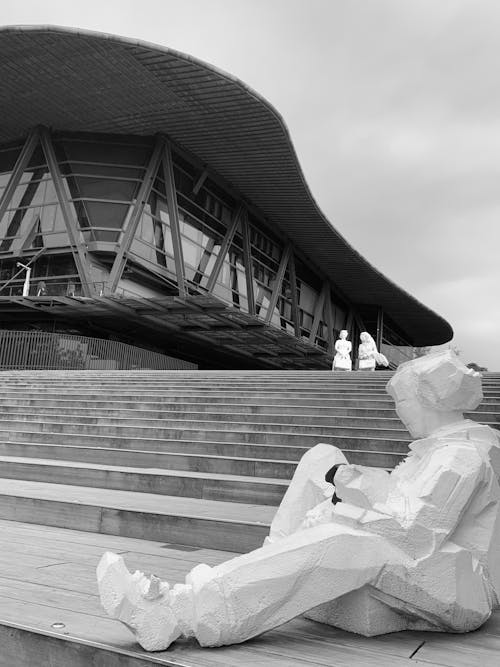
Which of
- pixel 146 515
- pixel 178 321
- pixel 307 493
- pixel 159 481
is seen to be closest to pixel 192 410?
pixel 159 481

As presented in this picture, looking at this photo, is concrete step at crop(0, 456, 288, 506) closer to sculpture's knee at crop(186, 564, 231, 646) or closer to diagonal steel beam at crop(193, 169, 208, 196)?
sculpture's knee at crop(186, 564, 231, 646)

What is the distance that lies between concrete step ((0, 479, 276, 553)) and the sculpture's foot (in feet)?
6.19

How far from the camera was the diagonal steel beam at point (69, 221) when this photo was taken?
2281 cm

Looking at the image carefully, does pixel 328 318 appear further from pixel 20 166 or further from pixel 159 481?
pixel 159 481

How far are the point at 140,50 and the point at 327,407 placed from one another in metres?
14.4

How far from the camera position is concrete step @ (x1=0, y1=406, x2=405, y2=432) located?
7621 mm

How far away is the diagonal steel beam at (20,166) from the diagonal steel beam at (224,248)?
8.33 m

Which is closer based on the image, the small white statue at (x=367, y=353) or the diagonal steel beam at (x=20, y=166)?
the small white statue at (x=367, y=353)

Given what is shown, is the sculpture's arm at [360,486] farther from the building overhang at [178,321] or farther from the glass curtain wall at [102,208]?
the glass curtain wall at [102,208]

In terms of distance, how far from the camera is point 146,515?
4406mm

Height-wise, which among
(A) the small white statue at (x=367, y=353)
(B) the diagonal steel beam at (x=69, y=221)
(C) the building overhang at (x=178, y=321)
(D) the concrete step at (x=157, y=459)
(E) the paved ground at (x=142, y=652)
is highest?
(B) the diagonal steel beam at (x=69, y=221)

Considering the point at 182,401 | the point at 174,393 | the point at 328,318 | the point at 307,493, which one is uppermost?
the point at 328,318

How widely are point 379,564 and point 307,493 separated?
590mm

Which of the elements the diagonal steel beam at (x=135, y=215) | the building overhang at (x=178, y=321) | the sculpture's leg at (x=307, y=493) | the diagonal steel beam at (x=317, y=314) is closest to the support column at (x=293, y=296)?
the building overhang at (x=178, y=321)
